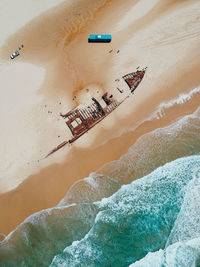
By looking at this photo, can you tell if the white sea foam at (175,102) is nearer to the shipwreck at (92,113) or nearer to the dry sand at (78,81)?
the dry sand at (78,81)

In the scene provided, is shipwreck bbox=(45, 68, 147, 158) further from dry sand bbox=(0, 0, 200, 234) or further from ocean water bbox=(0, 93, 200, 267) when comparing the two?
ocean water bbox=(0, 93, 200, 267)

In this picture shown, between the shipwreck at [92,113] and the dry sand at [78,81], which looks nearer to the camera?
the dry sand at [78,81]

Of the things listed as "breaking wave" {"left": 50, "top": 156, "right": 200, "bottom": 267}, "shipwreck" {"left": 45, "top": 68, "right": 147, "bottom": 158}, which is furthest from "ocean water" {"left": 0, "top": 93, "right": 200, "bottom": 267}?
"shipwreck" {"left": 45, "top": 68, "right": 147, "bottom": 158}

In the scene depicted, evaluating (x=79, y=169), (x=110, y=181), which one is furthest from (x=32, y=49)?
(x=110, y=181)

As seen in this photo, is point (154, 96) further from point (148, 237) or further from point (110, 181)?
point (148, 237)

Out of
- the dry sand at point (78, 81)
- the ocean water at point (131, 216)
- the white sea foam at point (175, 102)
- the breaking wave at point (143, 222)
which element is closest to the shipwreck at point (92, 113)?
the dry sand at point (78, 81)

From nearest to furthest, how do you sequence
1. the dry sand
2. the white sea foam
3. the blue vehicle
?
the dry sand, the white sea foam, the blue vehicle
